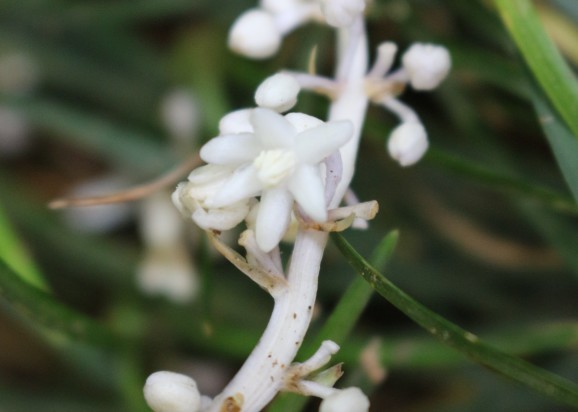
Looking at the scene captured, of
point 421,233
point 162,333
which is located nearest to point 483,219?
point 421,233

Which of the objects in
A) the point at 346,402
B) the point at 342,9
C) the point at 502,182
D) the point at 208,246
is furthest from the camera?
the point at 208,246

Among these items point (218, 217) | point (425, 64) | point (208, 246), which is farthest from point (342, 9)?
point (208, 246)

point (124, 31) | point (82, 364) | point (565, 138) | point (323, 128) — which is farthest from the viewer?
point (124, 31)

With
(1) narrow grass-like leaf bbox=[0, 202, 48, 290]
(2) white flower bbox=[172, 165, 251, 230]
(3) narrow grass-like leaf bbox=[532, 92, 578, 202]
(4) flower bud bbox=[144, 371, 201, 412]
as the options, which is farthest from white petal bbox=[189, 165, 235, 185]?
(1) narrow grass-like leaf bbox=[0, 202, 48, 290]

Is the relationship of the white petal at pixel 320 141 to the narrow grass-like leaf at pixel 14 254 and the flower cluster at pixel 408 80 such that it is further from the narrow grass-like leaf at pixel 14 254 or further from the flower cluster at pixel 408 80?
the narrow grass-like leaf at pixel 14 254

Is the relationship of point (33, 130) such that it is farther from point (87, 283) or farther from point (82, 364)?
point (82, 364)

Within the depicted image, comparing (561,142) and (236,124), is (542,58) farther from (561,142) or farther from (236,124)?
(236,124)
